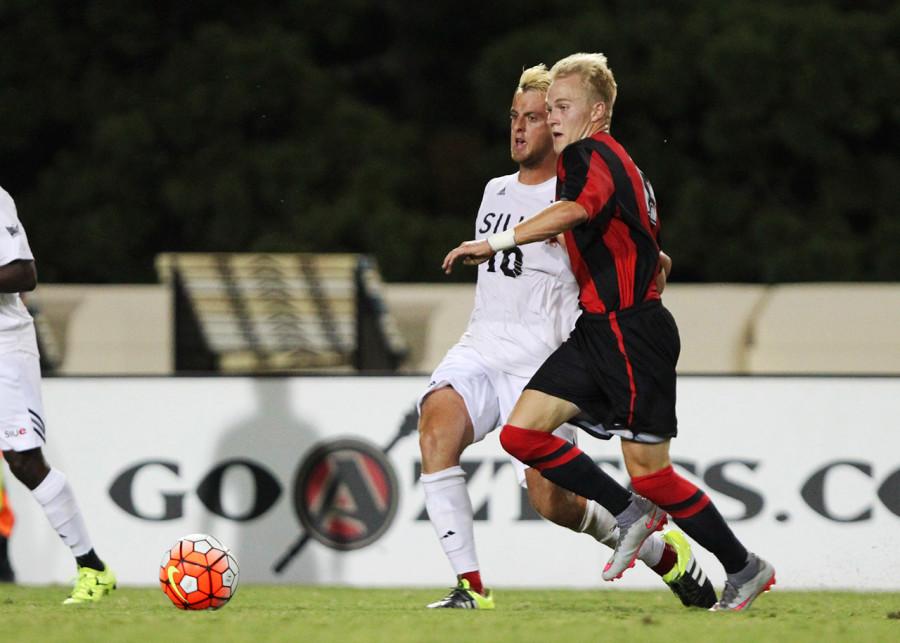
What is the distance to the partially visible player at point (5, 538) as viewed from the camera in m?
7.89

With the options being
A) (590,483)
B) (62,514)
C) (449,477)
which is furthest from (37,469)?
(590,483)

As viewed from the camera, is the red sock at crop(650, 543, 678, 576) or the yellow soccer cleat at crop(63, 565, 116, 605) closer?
the red sock at crop(650, 543, 678, 576)

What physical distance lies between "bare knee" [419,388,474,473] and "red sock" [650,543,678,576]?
809mm

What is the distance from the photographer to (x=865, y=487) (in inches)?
304

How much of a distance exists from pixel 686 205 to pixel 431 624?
501 inches

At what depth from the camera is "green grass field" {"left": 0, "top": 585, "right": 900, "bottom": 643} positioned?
4.76 metres

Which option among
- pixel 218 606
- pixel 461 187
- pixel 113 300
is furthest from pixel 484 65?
pixel 218 606

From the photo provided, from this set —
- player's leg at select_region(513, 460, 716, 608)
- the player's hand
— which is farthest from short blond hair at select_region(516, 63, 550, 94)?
player's leg at select_region(513, 460, 716, 608)

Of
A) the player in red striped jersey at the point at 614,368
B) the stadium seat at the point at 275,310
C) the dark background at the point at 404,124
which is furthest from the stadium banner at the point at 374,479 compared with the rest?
the dark background at the point at 404,124

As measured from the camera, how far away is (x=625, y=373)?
17.6ft

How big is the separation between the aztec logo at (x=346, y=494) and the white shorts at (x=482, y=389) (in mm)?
1814

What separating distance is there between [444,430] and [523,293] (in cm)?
61

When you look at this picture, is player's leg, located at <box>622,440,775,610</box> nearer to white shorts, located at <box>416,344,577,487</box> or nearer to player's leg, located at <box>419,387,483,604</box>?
white shorts, located at <box>416,344,577,487</box>

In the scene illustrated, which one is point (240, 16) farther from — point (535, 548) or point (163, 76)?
point (535, 548)
